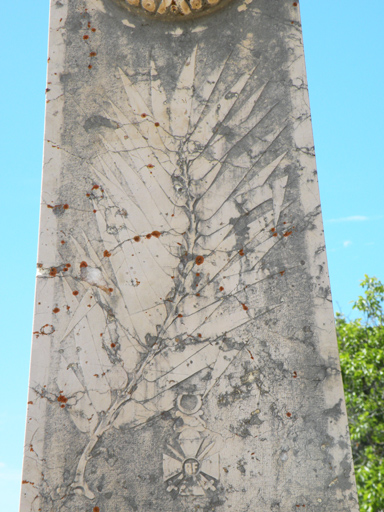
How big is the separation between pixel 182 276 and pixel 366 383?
5027 mm

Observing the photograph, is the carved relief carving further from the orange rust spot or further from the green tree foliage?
the green tree foliage

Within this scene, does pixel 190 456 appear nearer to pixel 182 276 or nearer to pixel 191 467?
pixel 191 467

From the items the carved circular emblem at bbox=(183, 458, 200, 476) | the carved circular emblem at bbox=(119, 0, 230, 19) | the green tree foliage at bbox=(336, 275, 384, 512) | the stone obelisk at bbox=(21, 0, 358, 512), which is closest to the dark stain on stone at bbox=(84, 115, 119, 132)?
the stone obelisk at bbox=(21, 0, 358, 512)

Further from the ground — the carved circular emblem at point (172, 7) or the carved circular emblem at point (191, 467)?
the carved circular emblem at point (172, 7)

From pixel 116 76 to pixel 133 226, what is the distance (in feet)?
2.25

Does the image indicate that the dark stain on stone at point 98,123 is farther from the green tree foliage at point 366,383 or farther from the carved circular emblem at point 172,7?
the green tree foliage at point 366,383

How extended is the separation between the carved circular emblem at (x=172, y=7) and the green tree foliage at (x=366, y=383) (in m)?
4.63

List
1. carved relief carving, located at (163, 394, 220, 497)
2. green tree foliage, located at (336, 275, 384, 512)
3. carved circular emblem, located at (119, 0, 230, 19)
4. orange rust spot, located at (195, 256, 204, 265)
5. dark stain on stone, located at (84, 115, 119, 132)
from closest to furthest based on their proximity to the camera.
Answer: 1. carved relief carving, located at (163, 394, 220, 497)
2. orange rust spot, located at (195, 256, 204, 265)
3. dark stain on stone, located at (84, 115, 119, 132)
4. carved circular emblem, located at (119, 0, 230, 19)
5. green tree foliage, located at (336, 275, 384, 512)

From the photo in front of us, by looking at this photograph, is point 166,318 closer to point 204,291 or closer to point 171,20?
point 204,291

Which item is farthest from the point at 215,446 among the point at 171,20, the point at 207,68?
the point at 171,20

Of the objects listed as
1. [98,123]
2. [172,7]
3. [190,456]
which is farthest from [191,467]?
[172,7]

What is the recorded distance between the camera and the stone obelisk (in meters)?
1.97

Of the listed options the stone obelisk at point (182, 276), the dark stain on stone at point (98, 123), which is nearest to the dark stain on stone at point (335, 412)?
the stone obelisk at point (182, 276)

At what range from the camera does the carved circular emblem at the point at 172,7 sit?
8.18 ft
